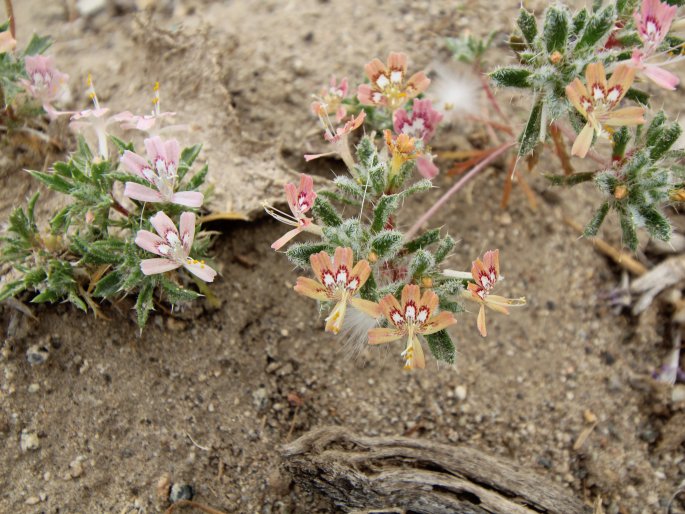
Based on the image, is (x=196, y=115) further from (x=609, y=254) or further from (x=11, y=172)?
(x=609, y=254)

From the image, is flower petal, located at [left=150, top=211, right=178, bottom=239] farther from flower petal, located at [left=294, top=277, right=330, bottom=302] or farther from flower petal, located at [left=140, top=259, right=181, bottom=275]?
flower petal, located at [left=294, top=277, right=330, bottom=302]

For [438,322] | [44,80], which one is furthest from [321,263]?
[44,80]

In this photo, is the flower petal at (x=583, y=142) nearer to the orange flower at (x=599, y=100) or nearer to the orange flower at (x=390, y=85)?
the orange flower at (x=599, y=100)

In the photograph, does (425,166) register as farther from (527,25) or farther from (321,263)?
(321,263)

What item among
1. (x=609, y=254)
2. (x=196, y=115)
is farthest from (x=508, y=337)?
(x=196, y=115)

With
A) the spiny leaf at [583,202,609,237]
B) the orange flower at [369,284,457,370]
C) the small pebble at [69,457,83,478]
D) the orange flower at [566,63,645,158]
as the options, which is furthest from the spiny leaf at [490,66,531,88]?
the small pebble at [69,457,83,478]
